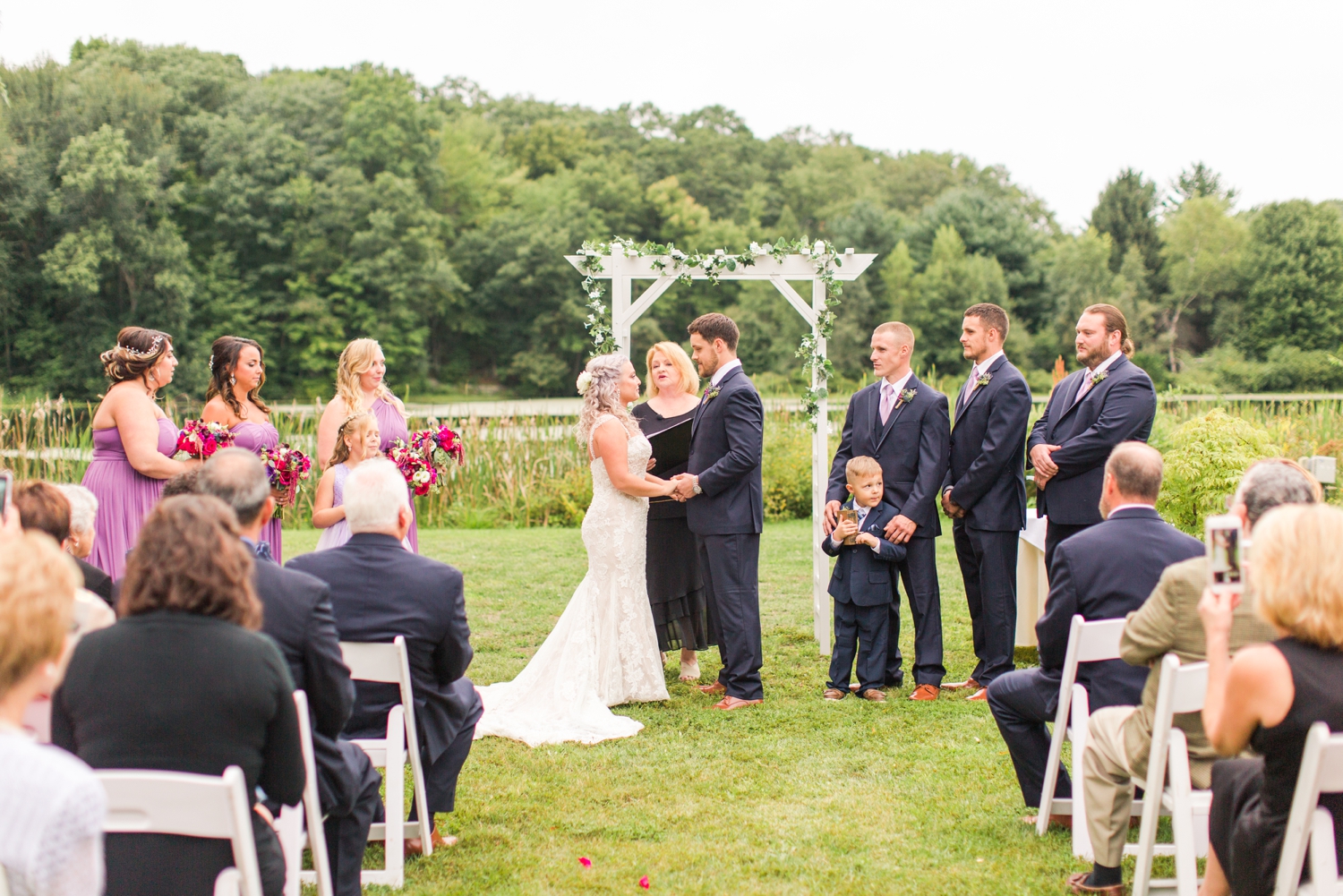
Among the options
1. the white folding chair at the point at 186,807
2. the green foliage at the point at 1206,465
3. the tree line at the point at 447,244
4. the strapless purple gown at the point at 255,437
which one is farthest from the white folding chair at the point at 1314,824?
the tree line at the point at 447,244

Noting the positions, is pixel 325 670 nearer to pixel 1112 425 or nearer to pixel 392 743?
pixel 392 743

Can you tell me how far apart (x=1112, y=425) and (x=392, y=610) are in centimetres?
390

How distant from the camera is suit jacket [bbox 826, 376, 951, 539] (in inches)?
235

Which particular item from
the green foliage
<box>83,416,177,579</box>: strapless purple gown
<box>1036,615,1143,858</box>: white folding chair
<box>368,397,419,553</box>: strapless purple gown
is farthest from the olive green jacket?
<box>83,416,177,579</box>: strapless purple gown

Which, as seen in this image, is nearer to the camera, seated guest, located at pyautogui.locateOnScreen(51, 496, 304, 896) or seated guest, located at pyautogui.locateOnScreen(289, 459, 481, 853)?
seated guest, located at pyautogui.locateOnScreen(51, 496, 304, 896)

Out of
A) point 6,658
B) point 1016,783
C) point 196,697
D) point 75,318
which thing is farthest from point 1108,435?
point 75,318

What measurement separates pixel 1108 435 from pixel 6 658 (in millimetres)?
5118

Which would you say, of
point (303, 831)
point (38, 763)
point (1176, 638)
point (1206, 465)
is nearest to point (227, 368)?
point (303, 831)

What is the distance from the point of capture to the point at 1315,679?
2467 mm

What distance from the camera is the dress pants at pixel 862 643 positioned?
599 cm

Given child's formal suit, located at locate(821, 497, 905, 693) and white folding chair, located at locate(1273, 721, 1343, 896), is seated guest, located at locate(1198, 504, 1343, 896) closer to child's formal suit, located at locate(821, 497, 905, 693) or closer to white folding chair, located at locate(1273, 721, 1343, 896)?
white folding chair, located at locate(1273, 721, 1343, 896)

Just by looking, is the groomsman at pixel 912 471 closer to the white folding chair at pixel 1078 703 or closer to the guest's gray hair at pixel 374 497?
the white folding chair at pixel 1078 703

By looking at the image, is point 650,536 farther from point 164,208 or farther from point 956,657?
point 164,208

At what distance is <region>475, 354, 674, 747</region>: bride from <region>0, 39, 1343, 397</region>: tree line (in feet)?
113
